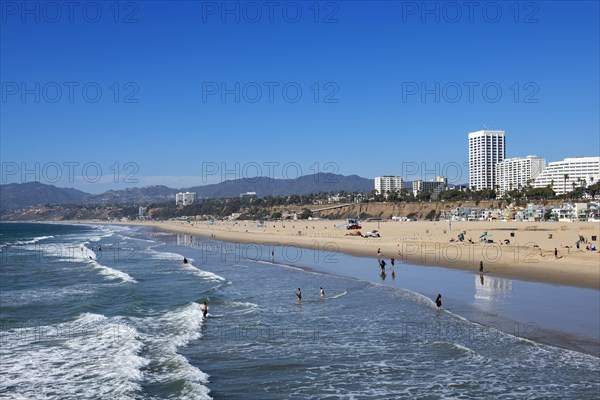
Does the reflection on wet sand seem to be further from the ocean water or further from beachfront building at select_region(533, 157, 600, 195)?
beachfront building at select_region(533, 157, 600, 195)

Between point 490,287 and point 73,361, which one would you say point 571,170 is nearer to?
point 490,287

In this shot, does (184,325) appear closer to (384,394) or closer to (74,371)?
(74,371)

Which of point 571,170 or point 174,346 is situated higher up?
point 571,170

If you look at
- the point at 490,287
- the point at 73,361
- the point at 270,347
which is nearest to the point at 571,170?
the point at 490,287

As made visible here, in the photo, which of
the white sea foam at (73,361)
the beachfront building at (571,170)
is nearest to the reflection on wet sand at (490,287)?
the white sea foam at (73,361)

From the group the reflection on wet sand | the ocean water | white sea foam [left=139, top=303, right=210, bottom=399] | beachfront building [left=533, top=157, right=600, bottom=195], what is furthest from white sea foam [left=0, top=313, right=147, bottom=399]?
beachfront building [left=533, top=157, right=600, bottom=195]
